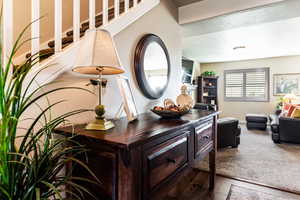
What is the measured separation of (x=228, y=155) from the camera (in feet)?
10.1

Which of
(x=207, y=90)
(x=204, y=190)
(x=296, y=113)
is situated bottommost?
(x=204, y=190)

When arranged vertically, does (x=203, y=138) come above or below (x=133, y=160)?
below

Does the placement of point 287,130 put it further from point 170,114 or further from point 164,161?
point 164,161

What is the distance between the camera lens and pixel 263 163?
8.99 feet

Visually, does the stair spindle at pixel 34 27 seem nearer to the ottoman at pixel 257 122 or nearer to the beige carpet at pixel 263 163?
the beige carpet at pixel 263 163

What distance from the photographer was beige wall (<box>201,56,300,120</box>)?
19.7ft

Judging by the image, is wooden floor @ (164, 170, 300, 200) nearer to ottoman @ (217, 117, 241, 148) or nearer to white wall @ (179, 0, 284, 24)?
ottoman @ (217, 117, 241, 148)

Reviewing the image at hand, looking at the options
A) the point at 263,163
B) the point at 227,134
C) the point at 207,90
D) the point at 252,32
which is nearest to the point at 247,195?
the point at 263,163

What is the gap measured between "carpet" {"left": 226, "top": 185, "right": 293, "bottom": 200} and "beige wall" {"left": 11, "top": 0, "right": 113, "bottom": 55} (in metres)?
2.86

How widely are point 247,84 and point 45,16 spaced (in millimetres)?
6747

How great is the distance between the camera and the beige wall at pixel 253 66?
599 cm

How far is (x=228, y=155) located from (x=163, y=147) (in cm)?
256

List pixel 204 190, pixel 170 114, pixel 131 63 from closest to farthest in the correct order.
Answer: pixel 170 114 → pixel 131 63 → pixel 204 190

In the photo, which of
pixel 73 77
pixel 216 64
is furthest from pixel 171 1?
pixel 216 64
